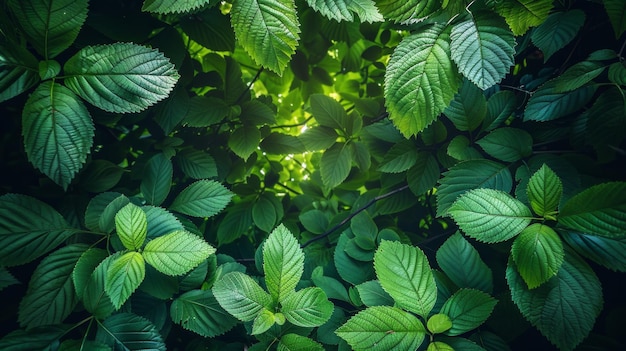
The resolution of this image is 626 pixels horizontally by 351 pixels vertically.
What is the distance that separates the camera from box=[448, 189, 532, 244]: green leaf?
0.73m

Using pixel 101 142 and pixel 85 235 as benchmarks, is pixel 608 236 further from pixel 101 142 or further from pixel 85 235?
pixel 101 142

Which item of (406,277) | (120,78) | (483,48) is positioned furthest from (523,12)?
(120,78)

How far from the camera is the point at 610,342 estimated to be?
2.52 feet

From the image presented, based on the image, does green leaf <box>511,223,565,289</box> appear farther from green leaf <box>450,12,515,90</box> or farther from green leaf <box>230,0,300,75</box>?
green leaf <box>230,0,300,75</box>

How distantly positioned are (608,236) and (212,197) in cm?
83

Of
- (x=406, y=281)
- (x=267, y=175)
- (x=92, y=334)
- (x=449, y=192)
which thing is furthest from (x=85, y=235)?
(x=449, y=192)

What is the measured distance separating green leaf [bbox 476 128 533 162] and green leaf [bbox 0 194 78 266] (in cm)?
96

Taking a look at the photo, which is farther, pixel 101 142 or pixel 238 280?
pixel 101 142

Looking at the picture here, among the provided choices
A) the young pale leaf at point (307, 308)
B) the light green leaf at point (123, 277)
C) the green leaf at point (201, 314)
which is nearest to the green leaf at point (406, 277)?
the young pale leaf at point (307, 308)

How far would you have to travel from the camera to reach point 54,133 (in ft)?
2.28

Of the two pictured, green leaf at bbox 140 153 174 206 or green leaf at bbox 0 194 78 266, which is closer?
green leaf at bbox 0 194 78 266

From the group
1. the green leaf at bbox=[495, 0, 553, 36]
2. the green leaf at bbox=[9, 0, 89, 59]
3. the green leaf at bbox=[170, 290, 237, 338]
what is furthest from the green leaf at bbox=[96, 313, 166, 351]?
the green leaf at bbox=[495, 0, 553, 36]

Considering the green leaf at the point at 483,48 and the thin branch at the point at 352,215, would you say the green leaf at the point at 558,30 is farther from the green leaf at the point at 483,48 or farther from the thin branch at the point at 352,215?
the thin branch at the point at 352,215

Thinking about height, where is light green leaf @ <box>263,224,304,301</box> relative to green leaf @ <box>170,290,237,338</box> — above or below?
above
